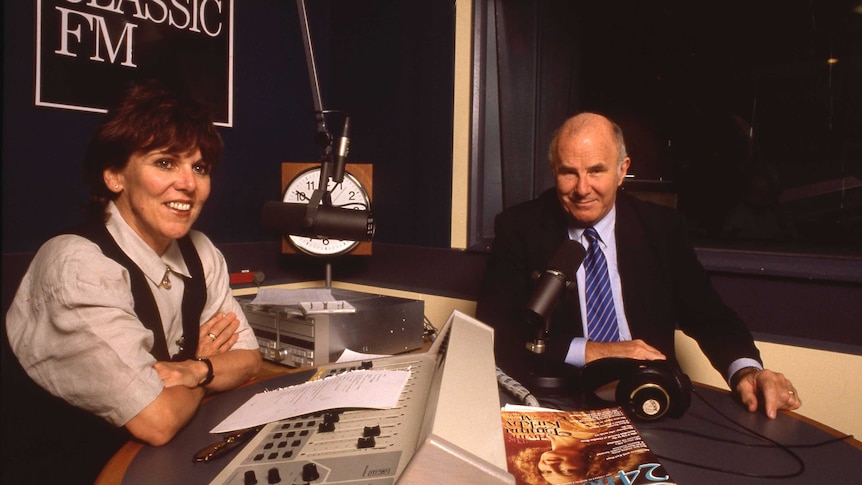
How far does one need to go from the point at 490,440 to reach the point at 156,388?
781 mm

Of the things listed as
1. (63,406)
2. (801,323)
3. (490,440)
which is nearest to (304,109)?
(63,406)

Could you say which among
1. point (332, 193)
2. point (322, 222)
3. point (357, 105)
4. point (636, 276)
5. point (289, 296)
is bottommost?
point (289, 296)

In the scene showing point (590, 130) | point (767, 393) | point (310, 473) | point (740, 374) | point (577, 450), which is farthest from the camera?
point (590, 130)

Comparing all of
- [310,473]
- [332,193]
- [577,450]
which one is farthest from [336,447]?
[332,193]

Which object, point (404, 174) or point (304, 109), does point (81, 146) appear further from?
point (404, 174)

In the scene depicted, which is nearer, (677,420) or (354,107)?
(677,420)

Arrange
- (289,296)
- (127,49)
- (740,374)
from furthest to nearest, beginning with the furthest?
(127,49) < (289,296) < (740,374)

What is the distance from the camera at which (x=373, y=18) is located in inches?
113

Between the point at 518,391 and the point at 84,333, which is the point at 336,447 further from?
the point at 84,333

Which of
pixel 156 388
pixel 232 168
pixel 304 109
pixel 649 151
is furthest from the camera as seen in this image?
pixel 304 109

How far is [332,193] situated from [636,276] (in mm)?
1265

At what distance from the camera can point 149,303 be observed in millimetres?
1352

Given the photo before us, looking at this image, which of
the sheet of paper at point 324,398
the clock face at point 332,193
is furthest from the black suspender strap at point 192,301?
the clock face at point 332,193

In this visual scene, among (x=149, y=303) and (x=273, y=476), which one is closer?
(x=273, y=476)
